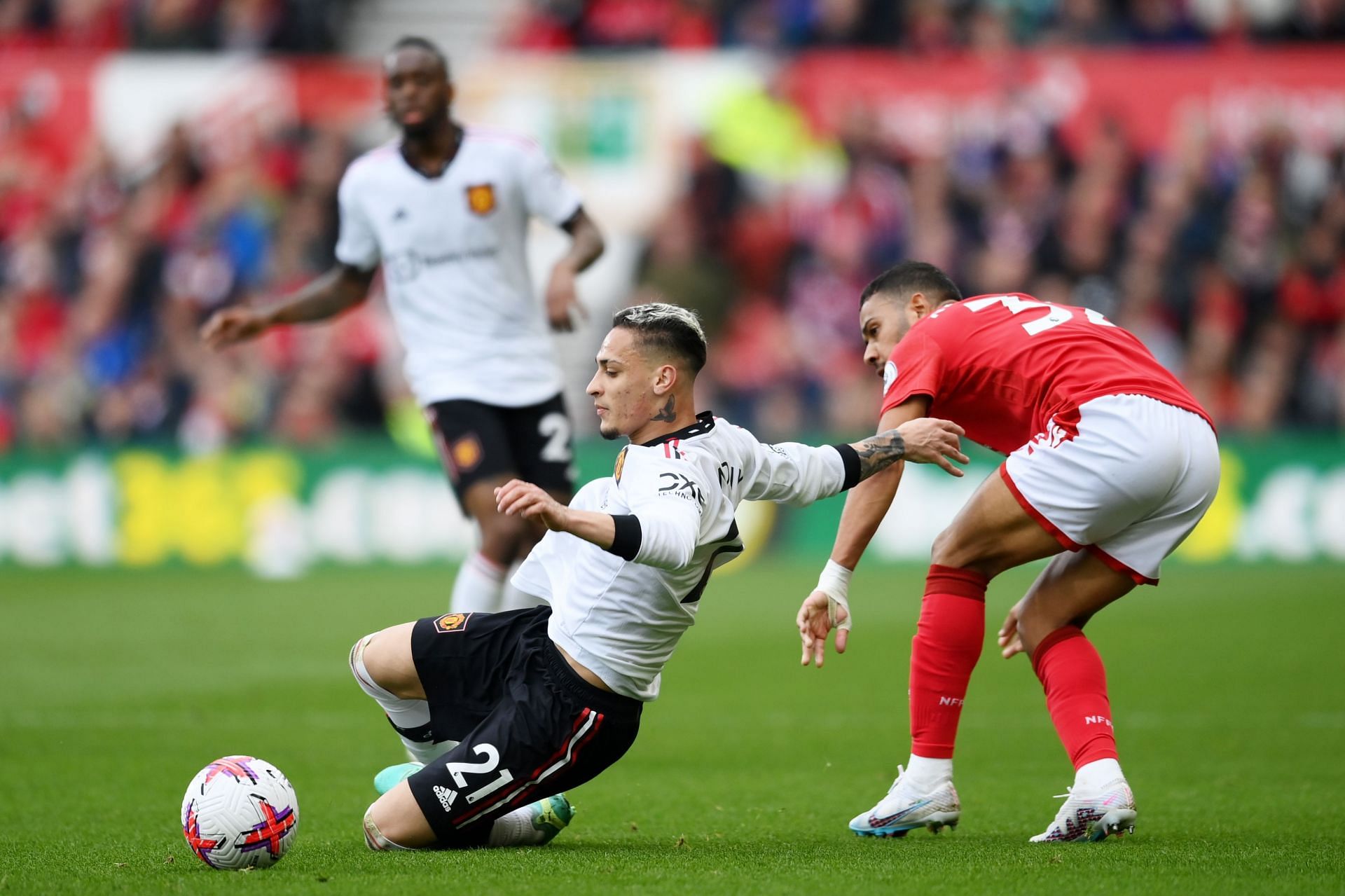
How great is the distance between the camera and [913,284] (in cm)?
555

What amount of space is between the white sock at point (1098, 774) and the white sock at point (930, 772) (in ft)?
1.30

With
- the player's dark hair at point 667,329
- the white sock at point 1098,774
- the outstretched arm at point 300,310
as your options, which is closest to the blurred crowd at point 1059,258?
the outstretched arm at point 300,310

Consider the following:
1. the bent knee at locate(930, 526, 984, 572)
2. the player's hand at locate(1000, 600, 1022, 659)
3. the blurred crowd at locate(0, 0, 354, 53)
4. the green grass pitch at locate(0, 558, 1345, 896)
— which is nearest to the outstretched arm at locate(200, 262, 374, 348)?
the green grass pitch at locate(0, 558, 1345, 896)

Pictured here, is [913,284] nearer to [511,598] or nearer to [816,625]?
[816,625]

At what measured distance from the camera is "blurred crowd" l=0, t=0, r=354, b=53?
1953cm

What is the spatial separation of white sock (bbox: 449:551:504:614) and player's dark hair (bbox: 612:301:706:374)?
7.94 feet

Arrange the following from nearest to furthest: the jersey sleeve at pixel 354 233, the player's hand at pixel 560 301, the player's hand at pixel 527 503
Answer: the player's hand at pixel 527 503
the player's hand at pixel 560 301
the jersey sleeve at pixel 354 233

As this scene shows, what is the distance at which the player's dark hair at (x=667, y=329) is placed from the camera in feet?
15.9

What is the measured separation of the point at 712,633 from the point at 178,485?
22.0ft

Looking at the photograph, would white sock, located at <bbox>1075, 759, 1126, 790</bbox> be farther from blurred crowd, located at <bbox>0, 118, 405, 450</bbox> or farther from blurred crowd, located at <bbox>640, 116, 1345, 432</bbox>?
blurred crowd, located at <bbox>0, 118, 405, 450</bbox>

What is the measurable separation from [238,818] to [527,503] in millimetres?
1297

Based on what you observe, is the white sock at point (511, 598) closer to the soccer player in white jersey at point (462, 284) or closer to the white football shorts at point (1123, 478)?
the soccer player in white jersey at point (462, 284)

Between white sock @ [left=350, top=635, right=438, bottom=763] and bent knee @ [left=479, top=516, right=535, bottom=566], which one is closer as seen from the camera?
white sock @ [left=350, top=635, right=438, bottom=763]

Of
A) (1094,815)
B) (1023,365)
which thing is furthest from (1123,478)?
(1094,815)
